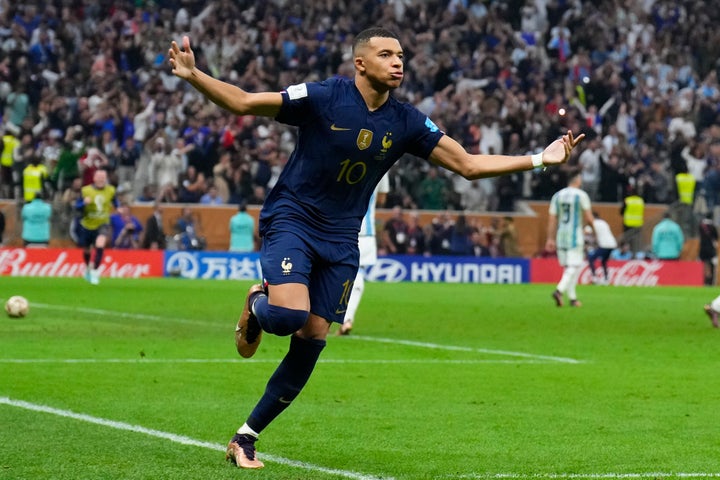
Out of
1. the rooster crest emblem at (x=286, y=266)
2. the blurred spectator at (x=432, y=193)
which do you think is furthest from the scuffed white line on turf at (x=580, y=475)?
the blurred spectator at (x=432, y=193)

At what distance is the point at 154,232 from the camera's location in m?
31.8

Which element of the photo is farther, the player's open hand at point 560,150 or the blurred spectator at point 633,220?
the blurred spectator at point 633,220

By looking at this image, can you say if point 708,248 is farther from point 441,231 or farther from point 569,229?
point 569,229

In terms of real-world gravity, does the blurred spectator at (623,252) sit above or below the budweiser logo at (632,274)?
above

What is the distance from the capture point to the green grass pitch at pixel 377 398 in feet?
24.9

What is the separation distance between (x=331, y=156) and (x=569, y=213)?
57.7ft

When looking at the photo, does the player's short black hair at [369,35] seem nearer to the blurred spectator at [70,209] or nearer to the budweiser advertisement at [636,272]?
the blurred spectator at [70,209]

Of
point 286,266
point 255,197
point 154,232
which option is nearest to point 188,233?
point 154,232

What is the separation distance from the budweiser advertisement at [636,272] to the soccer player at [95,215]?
11736 millimetres

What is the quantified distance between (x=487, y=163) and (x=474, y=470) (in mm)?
1706

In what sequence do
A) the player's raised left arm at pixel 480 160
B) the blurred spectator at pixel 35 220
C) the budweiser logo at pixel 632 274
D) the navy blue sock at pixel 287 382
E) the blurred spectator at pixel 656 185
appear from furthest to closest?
1. the blurred spectator at pixel 656 185
2. the budweiser logo at pixel 632 274
3. the blurred spectator at pixel 35 220
4. the player's raised left arm at pixel 480 160
5. the navy blue sock at pixel 287 382

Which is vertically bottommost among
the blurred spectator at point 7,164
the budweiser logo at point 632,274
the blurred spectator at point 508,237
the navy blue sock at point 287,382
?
the budweiser logo at point 632,274

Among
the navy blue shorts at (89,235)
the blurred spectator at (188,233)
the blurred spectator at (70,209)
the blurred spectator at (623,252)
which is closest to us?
the navy blue shorts at (89,235)

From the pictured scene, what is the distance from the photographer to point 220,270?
32.9 metres
